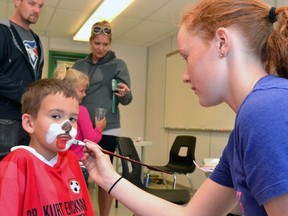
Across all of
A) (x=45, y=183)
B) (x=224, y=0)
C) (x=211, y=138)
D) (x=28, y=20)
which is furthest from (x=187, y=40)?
(x=211, y=138)

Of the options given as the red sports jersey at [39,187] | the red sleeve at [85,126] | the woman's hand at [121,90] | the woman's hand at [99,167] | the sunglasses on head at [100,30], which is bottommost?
the red sports jersey at [39,187]

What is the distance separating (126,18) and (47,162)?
3.92 m

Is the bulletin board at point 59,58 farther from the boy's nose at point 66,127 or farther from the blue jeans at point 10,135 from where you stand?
the boy's nose at point 66,127

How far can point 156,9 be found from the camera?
14.8 ft

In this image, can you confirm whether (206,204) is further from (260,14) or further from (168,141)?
(168,141)

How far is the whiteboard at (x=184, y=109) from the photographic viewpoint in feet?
15.0

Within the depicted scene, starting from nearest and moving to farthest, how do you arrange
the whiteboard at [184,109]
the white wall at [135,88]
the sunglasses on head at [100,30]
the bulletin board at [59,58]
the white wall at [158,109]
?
the sunglasses on head at [100,30]
the whiteboard at [184,109]
the white wall at [158,109]
the bulletin board at [59,58]
the white wall at [135,88]

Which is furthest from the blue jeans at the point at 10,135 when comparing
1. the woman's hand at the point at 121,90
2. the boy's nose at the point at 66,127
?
the woman's hand at the point at 121,90

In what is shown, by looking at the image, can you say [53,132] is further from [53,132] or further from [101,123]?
[101,123]

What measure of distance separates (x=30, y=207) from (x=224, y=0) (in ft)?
2.89

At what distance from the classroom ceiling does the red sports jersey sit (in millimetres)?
2886

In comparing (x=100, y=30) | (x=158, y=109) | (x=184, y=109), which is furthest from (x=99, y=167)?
(x=158, y=109)

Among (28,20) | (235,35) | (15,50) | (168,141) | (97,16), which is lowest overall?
(168,141)

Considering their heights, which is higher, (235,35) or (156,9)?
(156,9)
